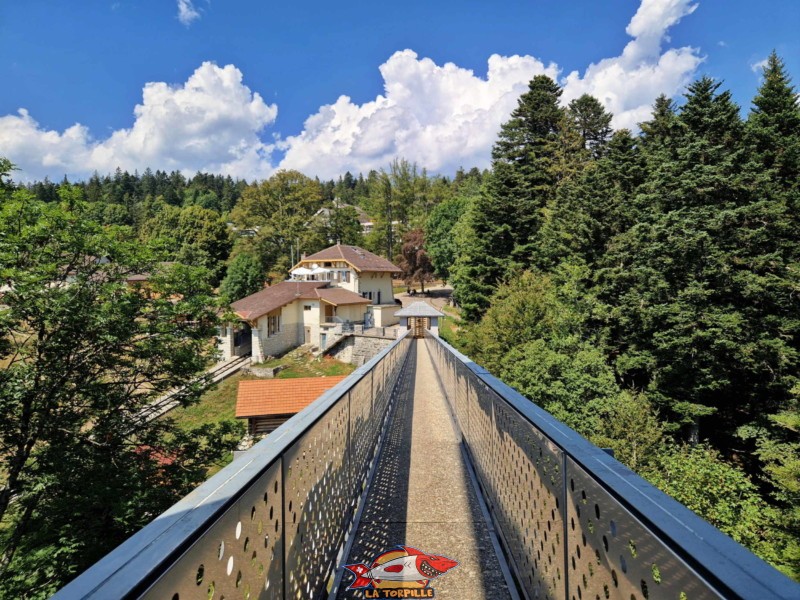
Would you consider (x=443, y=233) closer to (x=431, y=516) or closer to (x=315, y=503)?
(x=431, y=516)

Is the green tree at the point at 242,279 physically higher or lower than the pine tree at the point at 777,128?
lower

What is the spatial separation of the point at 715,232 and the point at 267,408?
18.7 m

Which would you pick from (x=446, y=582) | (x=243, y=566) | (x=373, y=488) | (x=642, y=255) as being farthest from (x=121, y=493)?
(x=642, y=255)

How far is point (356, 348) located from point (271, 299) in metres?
7.86

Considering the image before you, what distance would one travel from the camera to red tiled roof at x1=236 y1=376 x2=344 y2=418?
1777 centimetres

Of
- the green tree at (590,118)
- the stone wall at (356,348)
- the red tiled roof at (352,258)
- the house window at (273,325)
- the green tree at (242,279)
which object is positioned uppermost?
the green tree at (590,118)

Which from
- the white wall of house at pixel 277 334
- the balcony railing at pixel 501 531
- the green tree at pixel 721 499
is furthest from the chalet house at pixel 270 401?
the balcony railing at pixel 501 531

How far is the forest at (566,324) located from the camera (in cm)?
864

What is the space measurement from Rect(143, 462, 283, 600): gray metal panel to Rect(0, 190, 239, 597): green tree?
8267 mm

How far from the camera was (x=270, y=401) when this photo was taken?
59.5 ft

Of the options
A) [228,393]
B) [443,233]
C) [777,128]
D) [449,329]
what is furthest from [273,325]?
[777,128]

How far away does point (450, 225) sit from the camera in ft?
173

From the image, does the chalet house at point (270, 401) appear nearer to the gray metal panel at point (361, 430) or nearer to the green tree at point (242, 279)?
the gray metal panel at point (361, 430)

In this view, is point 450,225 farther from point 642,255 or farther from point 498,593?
point 498,593
